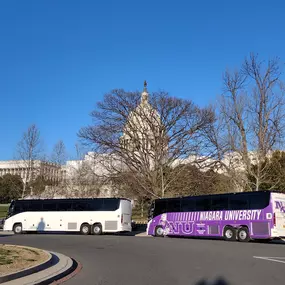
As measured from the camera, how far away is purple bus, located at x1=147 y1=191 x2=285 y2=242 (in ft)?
76.6

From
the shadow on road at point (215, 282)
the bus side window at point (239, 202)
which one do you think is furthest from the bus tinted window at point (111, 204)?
the shadow on road at point (215, 282)

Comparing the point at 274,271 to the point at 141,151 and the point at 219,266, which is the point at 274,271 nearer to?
the point at 219,266

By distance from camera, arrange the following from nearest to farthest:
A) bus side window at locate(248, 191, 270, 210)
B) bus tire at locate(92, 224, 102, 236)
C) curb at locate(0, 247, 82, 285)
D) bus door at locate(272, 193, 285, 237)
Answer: curb at locate(0, 247, 82, 285) → bus door at locate(272, 193, 285, 237) → bus side window at locate(248, 191, 270, 210) → bus tire at locate(92, 224, 102, 236)

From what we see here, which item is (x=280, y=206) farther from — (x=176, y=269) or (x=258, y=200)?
(x=176, y=269)

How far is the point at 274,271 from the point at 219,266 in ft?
5.62

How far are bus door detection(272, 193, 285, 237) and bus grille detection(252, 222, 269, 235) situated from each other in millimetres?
576

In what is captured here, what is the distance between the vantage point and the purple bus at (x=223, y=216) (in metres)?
23.3

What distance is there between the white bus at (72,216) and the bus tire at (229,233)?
29.5ft

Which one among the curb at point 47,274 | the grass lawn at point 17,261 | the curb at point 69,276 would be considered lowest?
the curb at point 69,276

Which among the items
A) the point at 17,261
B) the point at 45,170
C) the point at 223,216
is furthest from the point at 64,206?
the point at 45,170

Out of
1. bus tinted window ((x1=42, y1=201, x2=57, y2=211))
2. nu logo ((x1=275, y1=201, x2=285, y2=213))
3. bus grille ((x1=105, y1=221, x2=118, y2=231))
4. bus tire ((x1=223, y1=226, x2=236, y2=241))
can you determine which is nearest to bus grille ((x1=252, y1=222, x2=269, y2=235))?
nu logo ((x1=275, y1=201, x2=285, y2=213))

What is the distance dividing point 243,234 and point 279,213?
2.59m

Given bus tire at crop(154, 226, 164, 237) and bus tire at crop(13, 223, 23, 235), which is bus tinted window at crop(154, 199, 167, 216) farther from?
bus tire at crop(13, 223, 23, 235)

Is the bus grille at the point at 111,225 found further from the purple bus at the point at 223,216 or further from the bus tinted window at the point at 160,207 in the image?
the bus tinted window at the point at 160,207
